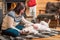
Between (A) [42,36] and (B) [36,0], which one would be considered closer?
(A) [42,36]

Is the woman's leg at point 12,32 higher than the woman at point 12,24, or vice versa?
the woman at point 12,24

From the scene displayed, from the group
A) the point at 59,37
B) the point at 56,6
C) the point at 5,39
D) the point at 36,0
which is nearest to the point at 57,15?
the point at 56,6

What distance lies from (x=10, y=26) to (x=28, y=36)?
0.43m

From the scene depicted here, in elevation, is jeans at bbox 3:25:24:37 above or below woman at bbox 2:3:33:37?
below

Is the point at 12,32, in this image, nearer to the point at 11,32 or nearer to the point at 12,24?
the point at 11,32

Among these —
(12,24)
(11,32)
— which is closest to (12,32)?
(11,32)

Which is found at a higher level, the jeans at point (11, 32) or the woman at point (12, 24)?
the woman at point (12, 24)

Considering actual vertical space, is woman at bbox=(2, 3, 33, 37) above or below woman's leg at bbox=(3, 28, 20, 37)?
above

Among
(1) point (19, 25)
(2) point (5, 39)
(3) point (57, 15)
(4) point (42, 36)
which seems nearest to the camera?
(2) point (5, 39)

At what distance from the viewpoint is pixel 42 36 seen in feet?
11.2

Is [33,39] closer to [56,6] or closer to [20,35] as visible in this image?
[20,35]

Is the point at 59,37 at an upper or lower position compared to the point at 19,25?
lower

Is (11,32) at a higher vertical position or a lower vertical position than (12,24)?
lower

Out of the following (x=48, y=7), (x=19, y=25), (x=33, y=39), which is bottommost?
(x=33, y=39)
